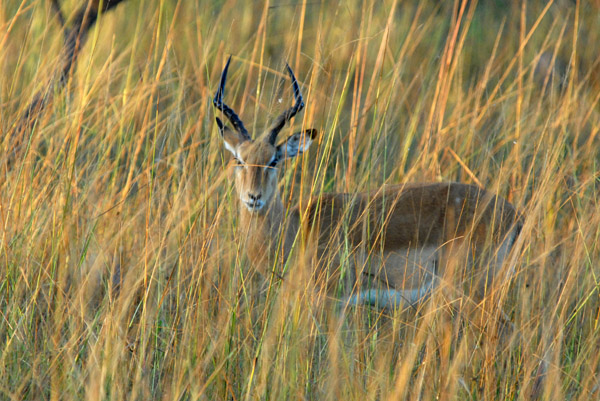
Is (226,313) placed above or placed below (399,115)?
below

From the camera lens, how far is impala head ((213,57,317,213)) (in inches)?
152

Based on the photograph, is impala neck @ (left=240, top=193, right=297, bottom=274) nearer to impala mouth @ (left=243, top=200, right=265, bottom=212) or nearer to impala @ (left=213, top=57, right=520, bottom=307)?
impala @ (left=213, top=57, right=520, bottom=307)

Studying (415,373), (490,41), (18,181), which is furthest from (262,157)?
(490,41)

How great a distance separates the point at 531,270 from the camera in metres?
3.68

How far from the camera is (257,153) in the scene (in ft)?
13.0

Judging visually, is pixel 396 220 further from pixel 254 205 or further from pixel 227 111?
pixel 227 111

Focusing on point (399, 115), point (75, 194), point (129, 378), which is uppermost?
point (399, 115)

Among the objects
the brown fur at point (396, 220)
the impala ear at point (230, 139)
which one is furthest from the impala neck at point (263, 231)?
the impala ear at point (230, 139)

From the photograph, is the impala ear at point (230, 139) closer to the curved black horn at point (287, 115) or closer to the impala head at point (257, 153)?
the impala head at point (257, 153)

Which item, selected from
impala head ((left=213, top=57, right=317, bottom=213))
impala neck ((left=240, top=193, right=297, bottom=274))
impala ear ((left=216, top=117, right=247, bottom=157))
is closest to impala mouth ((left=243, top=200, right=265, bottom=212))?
impala head ((left=213, top=57, right=317, bottom=213))

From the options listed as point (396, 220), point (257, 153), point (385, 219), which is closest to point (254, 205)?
point (257, 153)

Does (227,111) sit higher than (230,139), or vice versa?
(227,111)

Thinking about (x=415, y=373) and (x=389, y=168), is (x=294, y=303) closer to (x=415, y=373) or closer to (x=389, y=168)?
(x=415, y=373)

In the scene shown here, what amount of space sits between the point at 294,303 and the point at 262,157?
5.00 ft
